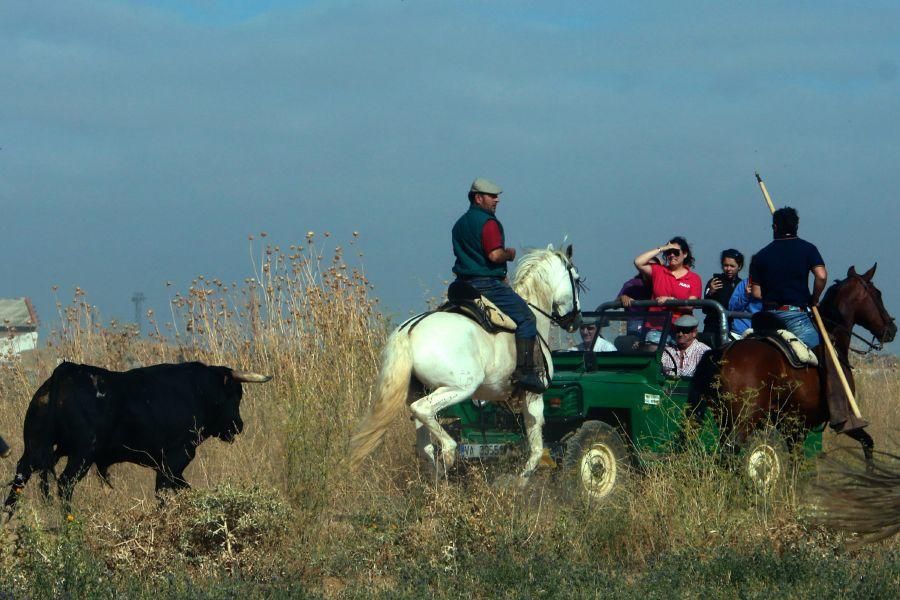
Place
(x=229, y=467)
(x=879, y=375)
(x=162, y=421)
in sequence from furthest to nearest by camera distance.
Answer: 1. (x=879, y=375)
2. (x=229, y=467)
3. (x=162, y=421)

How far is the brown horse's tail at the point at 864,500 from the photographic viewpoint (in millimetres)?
5492

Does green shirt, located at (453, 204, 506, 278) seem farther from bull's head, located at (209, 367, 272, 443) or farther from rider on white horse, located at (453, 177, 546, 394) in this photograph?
bull's head, located at (209, 367, 272, 443)

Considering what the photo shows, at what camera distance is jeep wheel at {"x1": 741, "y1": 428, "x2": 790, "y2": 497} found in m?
8.40

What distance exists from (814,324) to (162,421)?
17.1 feet

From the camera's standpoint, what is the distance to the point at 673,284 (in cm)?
1158

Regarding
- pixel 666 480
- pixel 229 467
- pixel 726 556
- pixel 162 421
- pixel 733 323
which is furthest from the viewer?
pixel 733 323

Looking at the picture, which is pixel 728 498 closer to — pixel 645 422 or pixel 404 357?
pixel 645 422

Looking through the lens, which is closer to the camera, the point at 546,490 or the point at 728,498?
the point at 728,498

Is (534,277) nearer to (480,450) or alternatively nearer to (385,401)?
(480,450)

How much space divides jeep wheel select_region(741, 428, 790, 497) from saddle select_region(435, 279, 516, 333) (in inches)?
83.6

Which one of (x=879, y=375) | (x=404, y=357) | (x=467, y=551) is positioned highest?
(x=404, y=357)

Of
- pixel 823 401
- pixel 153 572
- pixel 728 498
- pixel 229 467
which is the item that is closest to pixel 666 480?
pixel 728 498

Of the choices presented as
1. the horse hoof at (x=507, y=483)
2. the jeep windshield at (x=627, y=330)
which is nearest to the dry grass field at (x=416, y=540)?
the horse hoof at (x=507, y=483)

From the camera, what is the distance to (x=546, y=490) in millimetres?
9438
